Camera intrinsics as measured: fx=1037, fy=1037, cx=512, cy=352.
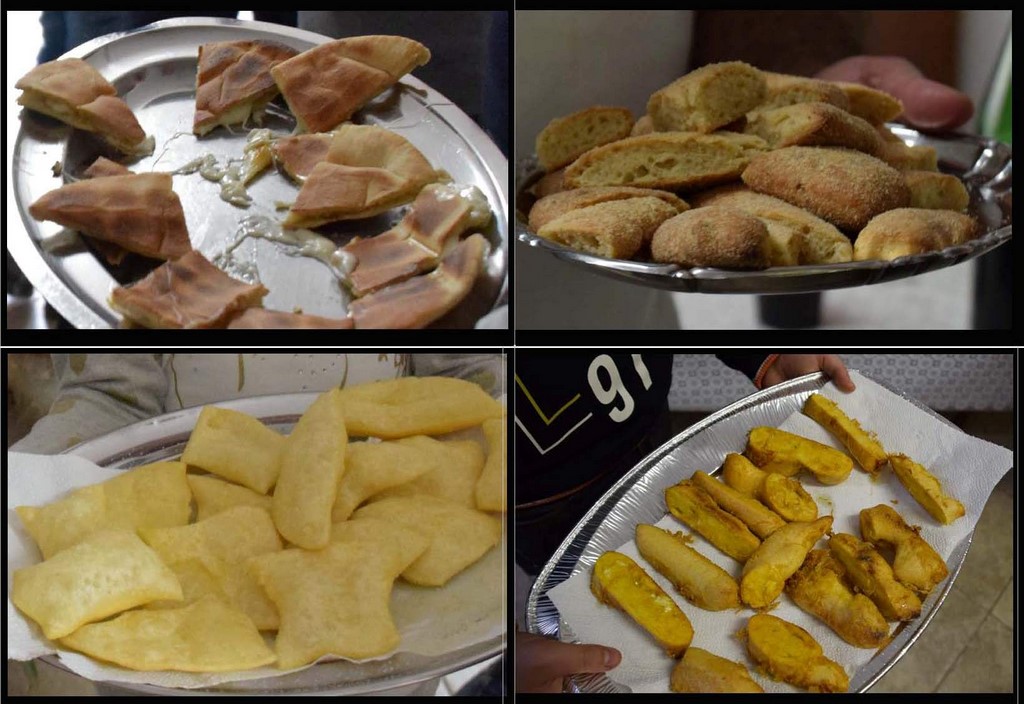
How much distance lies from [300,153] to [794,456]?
1.63 feet

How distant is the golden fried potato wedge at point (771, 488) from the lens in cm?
88

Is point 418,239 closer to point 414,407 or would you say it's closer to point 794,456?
point 414,407

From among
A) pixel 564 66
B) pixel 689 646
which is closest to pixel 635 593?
pixel 689 646

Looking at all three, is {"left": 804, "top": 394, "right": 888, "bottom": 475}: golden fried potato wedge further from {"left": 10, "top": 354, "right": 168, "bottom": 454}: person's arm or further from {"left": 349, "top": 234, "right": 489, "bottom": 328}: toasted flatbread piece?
{"left": 10, "top": 354, "right": 168, "bottom": 454}: person's arm

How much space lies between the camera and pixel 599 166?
0.85 metres

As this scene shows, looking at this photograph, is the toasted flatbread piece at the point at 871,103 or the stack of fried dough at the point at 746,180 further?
the toasted flatbread piece at the point at 871,103

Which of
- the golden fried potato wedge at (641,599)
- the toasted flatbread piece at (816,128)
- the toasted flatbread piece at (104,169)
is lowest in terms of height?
the golden fried potato wedge at (641,599)

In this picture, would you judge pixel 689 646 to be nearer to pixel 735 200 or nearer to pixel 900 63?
pixel 735 200

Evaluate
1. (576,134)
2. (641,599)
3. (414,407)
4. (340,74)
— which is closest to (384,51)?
(340,74)

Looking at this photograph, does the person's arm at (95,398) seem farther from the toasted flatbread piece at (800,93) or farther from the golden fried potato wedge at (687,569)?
the toasted flatbread piece at (800,93)

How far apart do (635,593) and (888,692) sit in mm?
245

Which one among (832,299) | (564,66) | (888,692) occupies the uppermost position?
(564,66)

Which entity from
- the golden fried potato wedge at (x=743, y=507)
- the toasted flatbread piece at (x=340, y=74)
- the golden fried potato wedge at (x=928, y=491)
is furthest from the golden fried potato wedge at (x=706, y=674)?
the toasted flatbread piece at (x=340, y=74)

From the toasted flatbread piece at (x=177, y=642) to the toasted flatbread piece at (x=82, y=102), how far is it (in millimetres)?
386
